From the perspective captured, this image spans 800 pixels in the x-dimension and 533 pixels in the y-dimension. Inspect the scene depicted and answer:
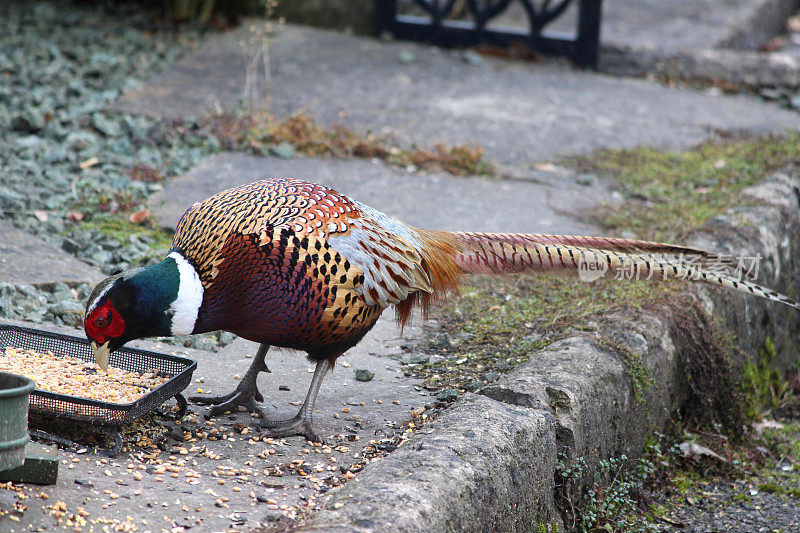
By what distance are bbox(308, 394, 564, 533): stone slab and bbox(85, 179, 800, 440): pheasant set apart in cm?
45

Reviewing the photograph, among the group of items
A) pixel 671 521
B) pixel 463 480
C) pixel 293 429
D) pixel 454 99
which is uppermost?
pixel 454 99

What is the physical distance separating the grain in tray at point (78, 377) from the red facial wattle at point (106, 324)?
0.62 ft

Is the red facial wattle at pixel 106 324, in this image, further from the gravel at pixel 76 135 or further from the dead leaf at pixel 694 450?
the dead leaf at pixel 694 450

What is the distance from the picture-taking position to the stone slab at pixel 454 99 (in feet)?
19.9

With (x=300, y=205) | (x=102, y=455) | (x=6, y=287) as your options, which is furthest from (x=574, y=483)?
(x=6, y=287)

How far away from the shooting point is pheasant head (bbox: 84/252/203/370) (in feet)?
8.25

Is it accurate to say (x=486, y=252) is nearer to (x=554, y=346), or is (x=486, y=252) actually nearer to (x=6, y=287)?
(x=554, y=346)

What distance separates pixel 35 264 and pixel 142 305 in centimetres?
147

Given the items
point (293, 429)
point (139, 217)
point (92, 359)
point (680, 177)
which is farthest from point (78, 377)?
point (680, 177)

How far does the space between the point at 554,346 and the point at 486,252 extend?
0.46 metres

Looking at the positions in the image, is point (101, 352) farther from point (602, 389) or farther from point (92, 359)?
point (602, 389)

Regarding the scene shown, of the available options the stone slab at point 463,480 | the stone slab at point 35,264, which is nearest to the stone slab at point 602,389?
the stone slab at point 463,480

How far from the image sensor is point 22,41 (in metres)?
6.71

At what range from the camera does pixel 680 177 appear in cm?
552
